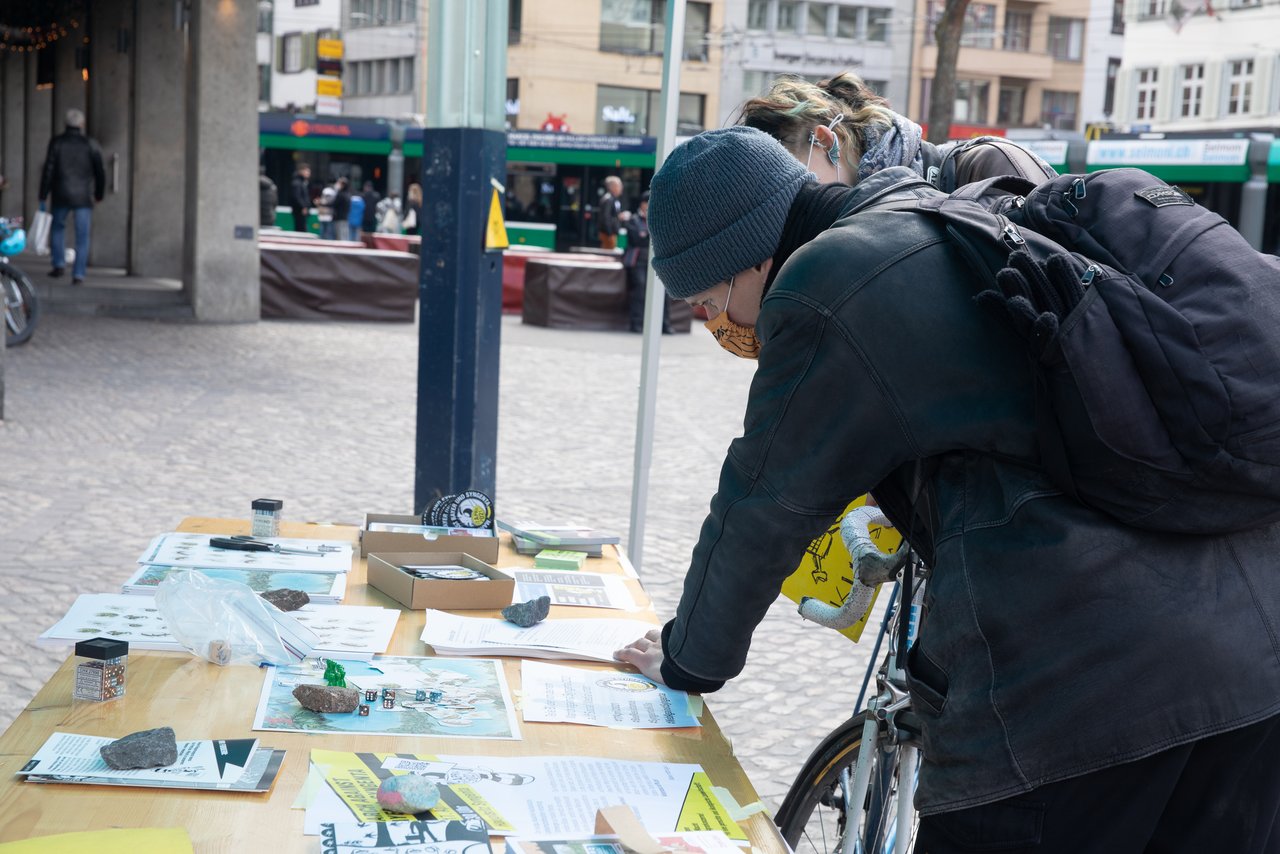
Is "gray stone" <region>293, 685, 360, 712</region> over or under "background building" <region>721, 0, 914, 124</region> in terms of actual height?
under

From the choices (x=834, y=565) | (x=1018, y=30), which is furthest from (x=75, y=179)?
(x=1018, y=30)

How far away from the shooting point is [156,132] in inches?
665

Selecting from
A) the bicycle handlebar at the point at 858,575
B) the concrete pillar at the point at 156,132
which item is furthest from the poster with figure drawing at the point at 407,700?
the concrete pillar at the point at 156,132

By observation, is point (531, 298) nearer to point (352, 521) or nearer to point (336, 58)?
point (352, 521)

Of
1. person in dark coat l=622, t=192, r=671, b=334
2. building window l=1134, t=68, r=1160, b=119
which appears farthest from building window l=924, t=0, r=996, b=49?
person in dark coat l=622, t=192, r=671, b=334

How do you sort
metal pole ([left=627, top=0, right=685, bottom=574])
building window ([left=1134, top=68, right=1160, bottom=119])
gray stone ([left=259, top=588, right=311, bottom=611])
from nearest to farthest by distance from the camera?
1. gray stone ([left=259, top=588, right=311, bottom=611])
2. metal pole ([left=627, top=0, right=685, bottom=574])
3. building window ([left=1134, top=68, right=1160, bottom=119])

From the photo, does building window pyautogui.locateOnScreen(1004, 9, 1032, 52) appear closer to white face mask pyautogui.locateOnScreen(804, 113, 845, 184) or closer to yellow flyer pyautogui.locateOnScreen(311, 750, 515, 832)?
white face mask pyautogui.locateOnScreen(804, 113, 845, 184)

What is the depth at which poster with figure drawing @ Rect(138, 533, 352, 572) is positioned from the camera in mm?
2904

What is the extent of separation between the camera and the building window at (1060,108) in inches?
2283

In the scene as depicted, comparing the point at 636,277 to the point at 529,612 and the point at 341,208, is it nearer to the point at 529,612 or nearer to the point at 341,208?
the point at 341,208

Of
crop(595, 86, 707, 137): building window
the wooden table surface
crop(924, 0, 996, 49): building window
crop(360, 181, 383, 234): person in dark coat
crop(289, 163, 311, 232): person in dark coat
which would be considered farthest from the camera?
crop(924, 0, 996, 49): building window

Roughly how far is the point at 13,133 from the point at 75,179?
8878 millimetres

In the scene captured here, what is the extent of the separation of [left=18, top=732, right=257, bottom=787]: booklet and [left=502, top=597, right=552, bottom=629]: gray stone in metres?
0.75

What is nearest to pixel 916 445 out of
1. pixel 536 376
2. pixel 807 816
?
pixel 807 816
